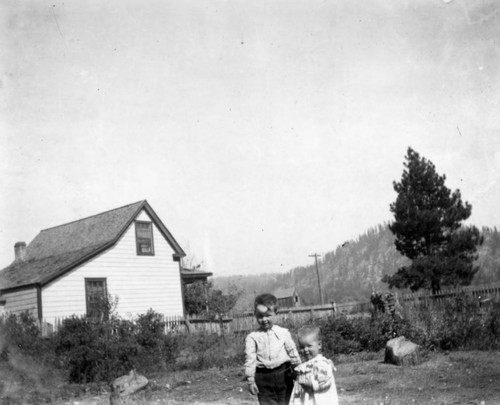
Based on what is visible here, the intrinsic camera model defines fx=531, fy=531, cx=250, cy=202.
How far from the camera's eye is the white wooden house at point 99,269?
21.2 metres

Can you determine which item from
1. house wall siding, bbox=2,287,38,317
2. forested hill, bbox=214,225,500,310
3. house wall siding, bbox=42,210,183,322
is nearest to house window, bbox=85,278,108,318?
house wall siding, bbox=42,210,183,322

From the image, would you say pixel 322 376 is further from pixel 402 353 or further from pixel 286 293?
pixel 286 293

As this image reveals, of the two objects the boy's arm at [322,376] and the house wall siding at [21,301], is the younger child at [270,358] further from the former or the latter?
the house wall siding at [21,301]

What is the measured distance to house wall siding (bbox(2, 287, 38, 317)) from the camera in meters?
20.8

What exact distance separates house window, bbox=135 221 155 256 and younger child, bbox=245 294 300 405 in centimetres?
1930

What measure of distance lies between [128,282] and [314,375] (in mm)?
19764

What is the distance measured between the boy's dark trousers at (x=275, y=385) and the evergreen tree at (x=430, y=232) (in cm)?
2562

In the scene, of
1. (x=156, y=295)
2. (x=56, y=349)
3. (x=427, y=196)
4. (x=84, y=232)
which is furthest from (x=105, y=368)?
(x=427, y=196)

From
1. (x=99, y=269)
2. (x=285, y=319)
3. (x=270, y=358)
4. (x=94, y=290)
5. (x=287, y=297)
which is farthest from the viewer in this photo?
(x=287, y=297)

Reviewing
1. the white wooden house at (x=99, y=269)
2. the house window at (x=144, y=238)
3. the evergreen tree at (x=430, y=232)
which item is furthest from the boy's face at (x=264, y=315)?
the evergreen tree at (x=430, y=232)

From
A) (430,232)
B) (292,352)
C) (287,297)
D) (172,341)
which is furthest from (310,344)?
(287,297)

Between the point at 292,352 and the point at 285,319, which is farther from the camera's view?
the point at 285,319

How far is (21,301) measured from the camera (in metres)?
21.5

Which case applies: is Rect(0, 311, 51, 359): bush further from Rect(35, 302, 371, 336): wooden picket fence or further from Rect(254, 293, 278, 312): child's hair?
Rect(254, 293, 278, 312): child's hair
